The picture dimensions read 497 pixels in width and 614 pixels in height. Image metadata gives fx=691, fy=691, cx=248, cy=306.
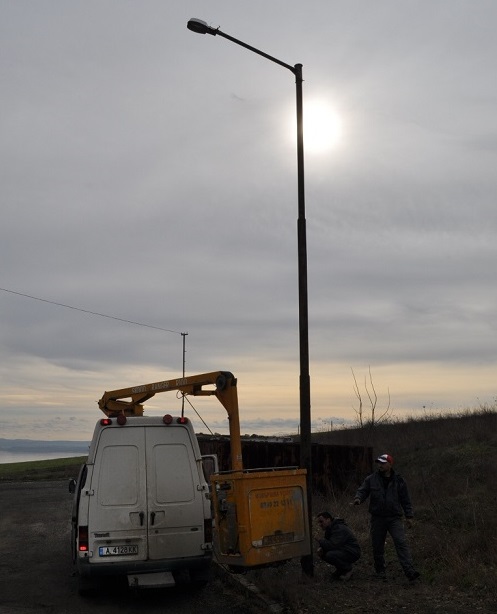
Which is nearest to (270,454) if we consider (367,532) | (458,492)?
(458,492)

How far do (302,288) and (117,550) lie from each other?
4.79 m

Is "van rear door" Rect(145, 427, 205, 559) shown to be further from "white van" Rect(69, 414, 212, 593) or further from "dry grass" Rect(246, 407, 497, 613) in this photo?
"dry grass" Rect(246, 407, 497, 613)

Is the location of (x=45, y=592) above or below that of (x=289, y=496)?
below

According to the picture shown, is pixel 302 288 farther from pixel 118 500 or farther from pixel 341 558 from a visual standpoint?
pixel 118 500

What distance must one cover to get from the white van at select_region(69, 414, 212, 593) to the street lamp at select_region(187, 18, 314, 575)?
5.36ft

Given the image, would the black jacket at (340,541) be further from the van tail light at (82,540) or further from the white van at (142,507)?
the van tail light at (82,540)

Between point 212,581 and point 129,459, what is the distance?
102 inches

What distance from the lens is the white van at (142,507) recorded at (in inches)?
362

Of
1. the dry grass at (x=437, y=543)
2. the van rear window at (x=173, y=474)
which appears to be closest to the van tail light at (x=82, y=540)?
the van rear window at (x=173, y=474)

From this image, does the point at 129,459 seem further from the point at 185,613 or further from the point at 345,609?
the point at 345,609

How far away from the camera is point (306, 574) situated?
33.0ft

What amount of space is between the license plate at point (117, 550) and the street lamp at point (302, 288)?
2.51 metres

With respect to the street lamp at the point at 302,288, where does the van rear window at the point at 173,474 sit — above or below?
below

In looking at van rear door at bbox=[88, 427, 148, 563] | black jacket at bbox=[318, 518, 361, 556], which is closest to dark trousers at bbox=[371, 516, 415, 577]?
black jacket at bbox=[318, 518, 361, 556]
